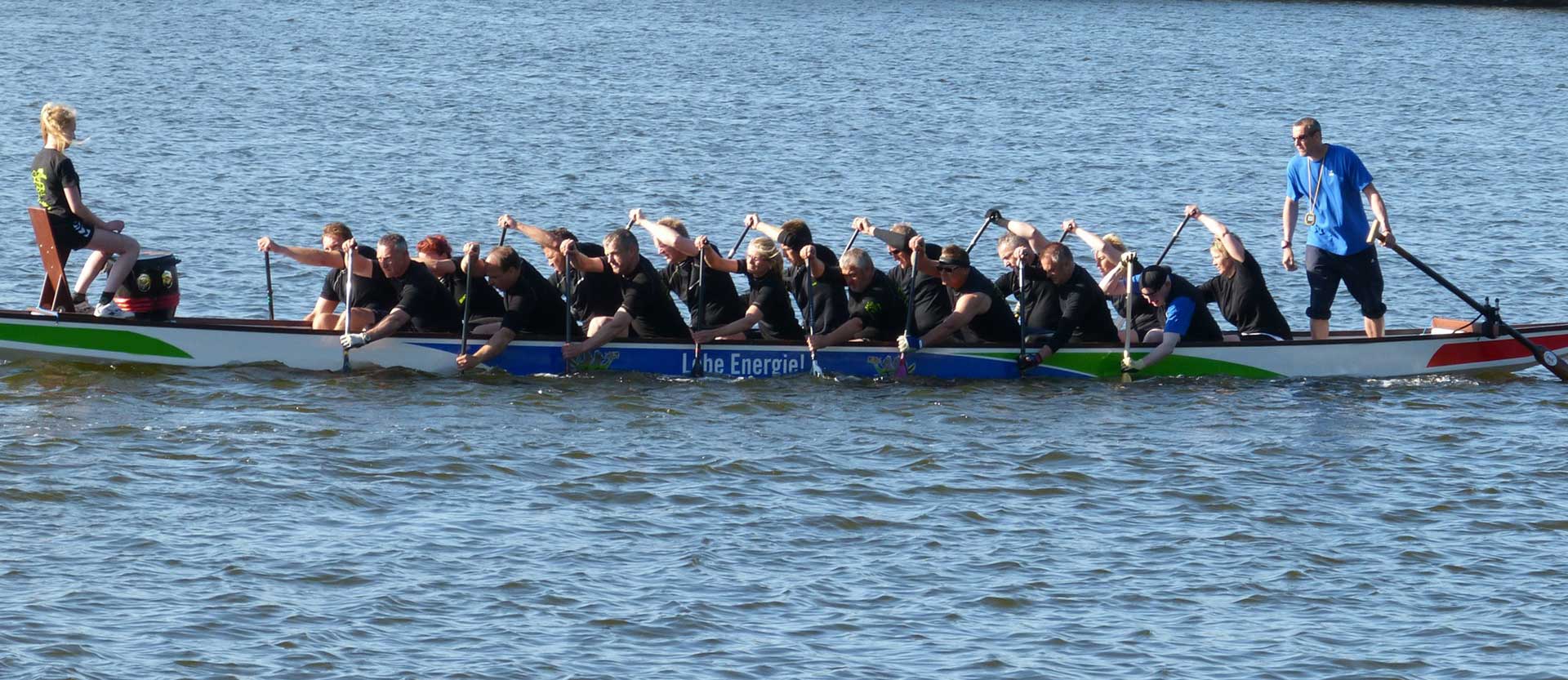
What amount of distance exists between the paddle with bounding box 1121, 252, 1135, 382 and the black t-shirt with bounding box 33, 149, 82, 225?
26.3 feet

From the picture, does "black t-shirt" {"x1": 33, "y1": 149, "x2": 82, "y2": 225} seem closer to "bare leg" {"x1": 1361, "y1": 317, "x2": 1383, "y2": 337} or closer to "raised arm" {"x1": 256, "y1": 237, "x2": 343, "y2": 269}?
"raised arm" {"x1": 256, "y1": 237, "x2": 343, "y2": 269}

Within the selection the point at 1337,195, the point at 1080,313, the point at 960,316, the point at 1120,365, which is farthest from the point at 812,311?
the point at 1337,195

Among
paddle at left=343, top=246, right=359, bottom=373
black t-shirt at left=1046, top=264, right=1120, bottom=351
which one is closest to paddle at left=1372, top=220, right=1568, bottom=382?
black t-shirt at left=1046, top=264, right=1120, bottom=351

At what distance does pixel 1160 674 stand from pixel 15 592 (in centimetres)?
614

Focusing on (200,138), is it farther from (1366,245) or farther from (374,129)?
(1366,245)

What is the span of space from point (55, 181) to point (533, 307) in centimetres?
366

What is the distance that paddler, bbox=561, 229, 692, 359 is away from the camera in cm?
1533

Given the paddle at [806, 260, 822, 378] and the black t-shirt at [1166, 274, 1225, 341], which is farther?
the black t-shirt at [1166, 274, 1225, 341]

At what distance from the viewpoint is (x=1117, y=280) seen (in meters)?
16.1

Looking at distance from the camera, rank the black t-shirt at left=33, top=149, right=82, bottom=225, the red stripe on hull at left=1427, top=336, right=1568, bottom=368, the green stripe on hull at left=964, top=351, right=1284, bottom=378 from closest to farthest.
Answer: the black t-shirt at left=33, top=149, right=82, bottom=225 → the green stripe on hull at left=964, top=351, right=1284, bottom=378 → the red stripe on hull at left=1427, top=336, right=1568, bottom=368

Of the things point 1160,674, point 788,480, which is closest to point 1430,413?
point 788,480

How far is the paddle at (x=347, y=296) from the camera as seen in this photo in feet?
49.0

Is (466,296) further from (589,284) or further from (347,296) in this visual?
(589,284)

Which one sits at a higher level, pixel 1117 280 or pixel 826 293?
pixel 1117 280
